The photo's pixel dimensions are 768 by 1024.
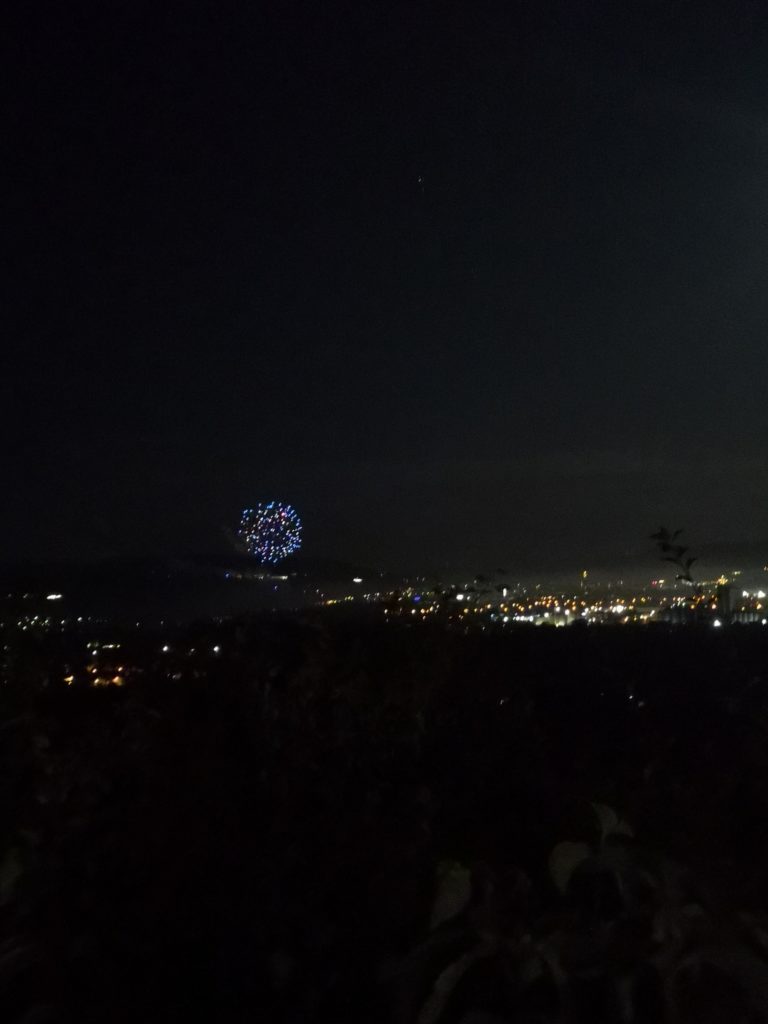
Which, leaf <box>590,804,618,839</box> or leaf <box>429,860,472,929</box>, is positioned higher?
leaf <box>590,804,618,839</box>

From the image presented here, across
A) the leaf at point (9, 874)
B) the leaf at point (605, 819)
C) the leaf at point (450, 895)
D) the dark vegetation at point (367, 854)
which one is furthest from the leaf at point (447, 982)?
the leaf at point (9, 874)

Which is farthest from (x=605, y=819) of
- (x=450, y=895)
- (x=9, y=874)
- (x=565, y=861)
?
(x=9, y=874)

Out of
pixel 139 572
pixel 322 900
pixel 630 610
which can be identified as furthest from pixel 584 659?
pixel 139 572

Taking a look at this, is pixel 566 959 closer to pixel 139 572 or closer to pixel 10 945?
pixel 10 945

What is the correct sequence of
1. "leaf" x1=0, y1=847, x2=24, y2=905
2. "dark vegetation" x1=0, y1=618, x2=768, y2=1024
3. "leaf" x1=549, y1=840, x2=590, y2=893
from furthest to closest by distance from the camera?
"leaf" x1=0, y1=847, x2=24, y2=905 < "leaf" x1=549, y1=840, x2=590, y2=893 < "dark vegetation" x1=0, y1=618, x2=768, y2=1024

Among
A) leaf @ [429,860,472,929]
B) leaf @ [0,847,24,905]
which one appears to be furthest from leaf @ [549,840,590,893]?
leaf @ [0,847,24,905]

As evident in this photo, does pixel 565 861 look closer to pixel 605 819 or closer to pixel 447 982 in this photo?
pixel 605 819

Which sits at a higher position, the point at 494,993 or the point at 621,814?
the point at 621,814

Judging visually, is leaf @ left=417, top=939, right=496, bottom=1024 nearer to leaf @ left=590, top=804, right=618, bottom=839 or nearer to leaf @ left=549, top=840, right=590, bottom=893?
leaf @ left=549, top=840, right=590, bottom=893

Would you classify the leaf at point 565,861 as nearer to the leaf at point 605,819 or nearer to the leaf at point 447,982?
the leaf at point 605,819
